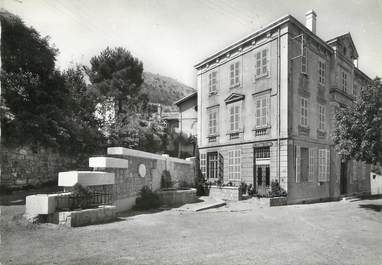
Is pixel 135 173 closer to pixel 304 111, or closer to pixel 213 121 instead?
pixel 213 121

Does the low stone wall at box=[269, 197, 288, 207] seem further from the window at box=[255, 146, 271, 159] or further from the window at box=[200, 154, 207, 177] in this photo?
the window at box=[200, 154, 207, 177]

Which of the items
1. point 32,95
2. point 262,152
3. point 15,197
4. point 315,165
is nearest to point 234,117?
point 262,152

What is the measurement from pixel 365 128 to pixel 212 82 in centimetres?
1099

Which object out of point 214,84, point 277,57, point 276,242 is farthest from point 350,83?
point 276,242

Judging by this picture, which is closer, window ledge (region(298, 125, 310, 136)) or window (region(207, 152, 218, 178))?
window ledge (region(298, 125, 310, 136))

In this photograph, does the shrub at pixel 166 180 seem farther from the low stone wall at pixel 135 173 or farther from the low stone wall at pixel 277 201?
the low stone wall at pixel 277 201

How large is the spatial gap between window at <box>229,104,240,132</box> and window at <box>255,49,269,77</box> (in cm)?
252

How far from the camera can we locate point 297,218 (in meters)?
11.7

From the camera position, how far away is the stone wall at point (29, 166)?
46.5 feet

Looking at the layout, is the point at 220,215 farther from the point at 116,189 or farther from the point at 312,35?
the point at 312,35

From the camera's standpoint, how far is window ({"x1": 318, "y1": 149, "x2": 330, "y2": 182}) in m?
18.6

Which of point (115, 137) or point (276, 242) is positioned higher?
point (115, 137)

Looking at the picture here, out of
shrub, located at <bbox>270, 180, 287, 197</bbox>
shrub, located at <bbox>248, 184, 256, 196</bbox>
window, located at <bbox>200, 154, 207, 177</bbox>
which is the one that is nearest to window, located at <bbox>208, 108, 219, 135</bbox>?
window, located at <bbox>200, 154, 207, 177</bbox>

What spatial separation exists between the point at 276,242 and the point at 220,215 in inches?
174
